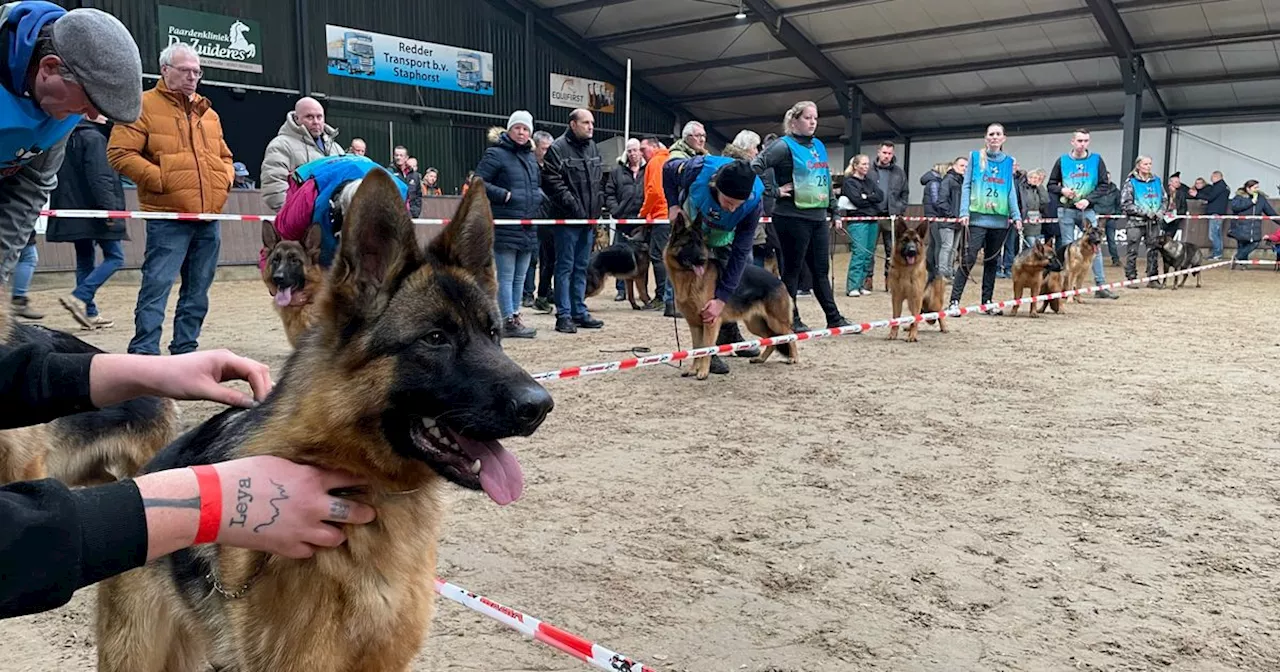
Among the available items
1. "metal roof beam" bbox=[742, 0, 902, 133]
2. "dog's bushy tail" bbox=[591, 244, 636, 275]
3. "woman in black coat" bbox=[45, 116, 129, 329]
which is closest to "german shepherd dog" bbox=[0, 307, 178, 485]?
"woman in black coat" bbox=[45, 116, 129, 329]

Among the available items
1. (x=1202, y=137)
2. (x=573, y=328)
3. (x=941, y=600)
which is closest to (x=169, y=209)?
(x=573, y=328)

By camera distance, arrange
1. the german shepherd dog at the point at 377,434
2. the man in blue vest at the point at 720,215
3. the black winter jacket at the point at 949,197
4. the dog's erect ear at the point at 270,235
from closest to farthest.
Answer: the german shepherd dog at the point at 377,434 → the dog's erect ear at the point at 270,235 → the man in blue vest at the point at 720,215 → the black winter jacket at the point at 949,197

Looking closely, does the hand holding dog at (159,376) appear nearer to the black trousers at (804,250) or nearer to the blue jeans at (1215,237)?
the black trousers at (804,250)

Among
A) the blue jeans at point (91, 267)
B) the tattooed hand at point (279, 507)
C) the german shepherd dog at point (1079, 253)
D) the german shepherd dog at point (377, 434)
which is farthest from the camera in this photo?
the german shepherd dog at point (1079, 253)

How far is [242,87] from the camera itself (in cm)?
1847

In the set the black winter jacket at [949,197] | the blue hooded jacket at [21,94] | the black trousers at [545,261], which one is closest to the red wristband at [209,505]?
the blue hooded jacket at [21,94]

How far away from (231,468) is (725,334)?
260 inches

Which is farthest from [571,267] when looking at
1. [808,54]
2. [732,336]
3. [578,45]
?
[578,45]

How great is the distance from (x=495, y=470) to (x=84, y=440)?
6.49 ft

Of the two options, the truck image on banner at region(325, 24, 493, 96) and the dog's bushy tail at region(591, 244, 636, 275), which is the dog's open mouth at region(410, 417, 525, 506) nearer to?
the dog's bushy tail at region(591, 244, 636, 275)

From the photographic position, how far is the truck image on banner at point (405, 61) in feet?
67.3

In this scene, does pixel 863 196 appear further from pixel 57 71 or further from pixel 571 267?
pixel 57 71

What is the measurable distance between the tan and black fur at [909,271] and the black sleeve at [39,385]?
8030 mm

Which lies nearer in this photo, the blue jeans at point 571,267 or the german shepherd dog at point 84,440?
the german shepherd dog at point 84,440
